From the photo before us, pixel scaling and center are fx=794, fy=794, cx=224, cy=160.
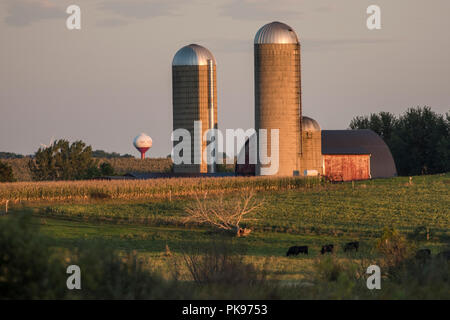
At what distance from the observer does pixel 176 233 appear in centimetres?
3803

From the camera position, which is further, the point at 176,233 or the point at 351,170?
the point at 351,170

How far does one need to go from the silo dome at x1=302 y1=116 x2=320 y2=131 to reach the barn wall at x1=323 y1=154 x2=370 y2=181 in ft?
12.7

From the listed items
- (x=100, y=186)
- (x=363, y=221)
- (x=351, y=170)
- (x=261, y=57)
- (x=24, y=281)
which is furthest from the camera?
(x=351, y=170)

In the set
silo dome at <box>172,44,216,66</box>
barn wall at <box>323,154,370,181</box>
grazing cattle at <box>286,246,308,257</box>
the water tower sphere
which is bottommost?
grazing cattle at <box>286,246,308,257</box>

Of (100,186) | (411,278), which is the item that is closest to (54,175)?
(100,186)

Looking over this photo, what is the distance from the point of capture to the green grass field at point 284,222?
99.0ft

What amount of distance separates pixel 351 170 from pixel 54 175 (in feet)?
94.7

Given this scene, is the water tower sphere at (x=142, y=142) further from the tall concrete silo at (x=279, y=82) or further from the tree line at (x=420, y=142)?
Result: the tall concrete silo at (x=279, y=82)

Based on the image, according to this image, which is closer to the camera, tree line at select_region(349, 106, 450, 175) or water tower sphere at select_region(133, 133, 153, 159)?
tree line at select_region(349, 106, 450, 175)

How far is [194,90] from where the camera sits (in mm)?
70375

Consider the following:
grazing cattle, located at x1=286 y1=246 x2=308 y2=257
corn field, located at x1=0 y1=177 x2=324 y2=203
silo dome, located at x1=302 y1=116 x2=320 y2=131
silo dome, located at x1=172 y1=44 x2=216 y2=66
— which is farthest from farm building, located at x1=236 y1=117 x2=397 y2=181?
grazing cattle, located at x1=286 y1=246 x2=308 y2=257

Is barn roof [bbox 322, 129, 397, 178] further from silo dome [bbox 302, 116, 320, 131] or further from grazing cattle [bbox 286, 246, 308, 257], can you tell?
grazing cattle [bbox 286, 246, 308, 257]

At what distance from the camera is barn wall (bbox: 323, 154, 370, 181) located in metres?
70.6
